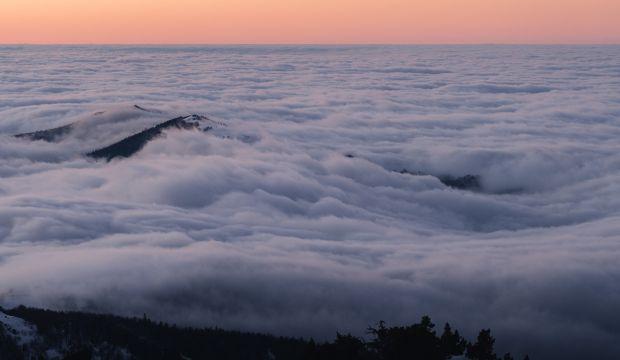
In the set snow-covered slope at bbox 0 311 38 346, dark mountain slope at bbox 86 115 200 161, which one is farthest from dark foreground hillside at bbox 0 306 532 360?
dark mountain slope at bbox 86 115 200 161

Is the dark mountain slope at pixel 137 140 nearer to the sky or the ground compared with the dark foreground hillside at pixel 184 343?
nearer to the sky

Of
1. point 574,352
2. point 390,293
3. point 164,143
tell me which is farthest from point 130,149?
point 574,352

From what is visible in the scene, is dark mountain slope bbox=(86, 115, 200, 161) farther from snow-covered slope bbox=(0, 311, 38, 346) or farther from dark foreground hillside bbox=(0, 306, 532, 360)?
snow-covered slope bbox=(0, 311, 38, 346)

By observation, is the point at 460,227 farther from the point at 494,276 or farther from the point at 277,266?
the point at 277,266

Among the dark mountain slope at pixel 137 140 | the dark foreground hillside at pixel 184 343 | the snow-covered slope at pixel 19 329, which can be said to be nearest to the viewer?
the dark foreground hillside at pixel 184 343

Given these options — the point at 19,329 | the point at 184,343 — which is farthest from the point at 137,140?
the point at 19,329

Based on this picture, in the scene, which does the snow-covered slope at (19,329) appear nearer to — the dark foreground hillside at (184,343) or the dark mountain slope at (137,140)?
the dark foreground hillside at (184,343)

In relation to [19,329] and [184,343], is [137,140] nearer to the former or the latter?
[184,343]

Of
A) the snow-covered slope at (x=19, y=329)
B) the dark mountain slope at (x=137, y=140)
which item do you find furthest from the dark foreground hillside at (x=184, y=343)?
the dark mountain slope at (x=137, y=140)
